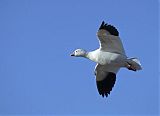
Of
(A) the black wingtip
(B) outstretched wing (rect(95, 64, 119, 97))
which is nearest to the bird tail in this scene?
(B) outstretched wing (rect(95, 64, 119, 97))

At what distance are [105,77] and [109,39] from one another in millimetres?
1539

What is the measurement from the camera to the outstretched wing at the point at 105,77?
17.2 m

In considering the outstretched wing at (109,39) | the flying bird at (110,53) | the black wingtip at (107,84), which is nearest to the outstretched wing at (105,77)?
the black wingtip at (107,84)

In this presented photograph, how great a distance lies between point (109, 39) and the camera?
53.6 ft

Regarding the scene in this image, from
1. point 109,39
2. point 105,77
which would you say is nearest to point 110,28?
point 109,39

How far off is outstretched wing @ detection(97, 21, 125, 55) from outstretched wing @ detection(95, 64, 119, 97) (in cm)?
82

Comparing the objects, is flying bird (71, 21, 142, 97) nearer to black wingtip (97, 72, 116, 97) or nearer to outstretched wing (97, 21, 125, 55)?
outstretched wing (97, 21, 125, 55)

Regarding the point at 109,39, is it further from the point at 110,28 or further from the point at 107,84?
the point at 107,84

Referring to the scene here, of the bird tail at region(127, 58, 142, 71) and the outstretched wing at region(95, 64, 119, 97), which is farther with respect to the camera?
the outstretched wing at region(95, 64, 119, 97)

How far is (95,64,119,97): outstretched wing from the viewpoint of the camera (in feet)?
56.5

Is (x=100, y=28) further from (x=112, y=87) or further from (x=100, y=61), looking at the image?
(x=112, y=87)

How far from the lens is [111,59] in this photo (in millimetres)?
16375

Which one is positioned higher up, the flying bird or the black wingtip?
the flying bird

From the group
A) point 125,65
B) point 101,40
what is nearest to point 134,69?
point 125,65
